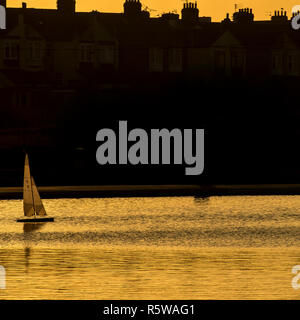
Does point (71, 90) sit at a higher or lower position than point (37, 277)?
higher

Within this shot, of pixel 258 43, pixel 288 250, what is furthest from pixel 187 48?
pixel 288 250

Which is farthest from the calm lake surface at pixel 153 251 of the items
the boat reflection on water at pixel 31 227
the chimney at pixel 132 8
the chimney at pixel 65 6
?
the chimney at pixel 132 8

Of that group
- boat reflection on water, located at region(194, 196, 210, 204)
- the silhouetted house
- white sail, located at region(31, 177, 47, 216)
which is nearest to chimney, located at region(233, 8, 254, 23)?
the silhouetted house

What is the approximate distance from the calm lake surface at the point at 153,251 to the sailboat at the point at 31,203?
59cm

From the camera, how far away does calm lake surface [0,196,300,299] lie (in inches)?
729

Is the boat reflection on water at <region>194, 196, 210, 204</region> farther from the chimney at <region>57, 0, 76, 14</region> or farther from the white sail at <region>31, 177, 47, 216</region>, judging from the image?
the chimney at <region>57, 0, 76, 14</region>

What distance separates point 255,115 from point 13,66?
92.8 ft

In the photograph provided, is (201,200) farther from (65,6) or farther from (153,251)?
(65,6)

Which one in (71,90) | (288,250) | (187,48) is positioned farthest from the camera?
(187,48)

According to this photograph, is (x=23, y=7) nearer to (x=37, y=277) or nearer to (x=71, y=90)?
(x=71, y=90)

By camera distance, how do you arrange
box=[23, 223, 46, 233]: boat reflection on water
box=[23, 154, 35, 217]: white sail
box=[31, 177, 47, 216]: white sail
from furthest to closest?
box=[31, 177, 47, 216]: white sail < box=[23, 154, 35, 217]: white sail < box=[23, 223, 46, 233]: boat reflection on water

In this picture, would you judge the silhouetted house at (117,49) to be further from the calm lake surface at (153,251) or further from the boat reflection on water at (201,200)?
the calm lake surface at (153,251)

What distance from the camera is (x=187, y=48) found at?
83562 millimetres

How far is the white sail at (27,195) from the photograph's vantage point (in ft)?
103
